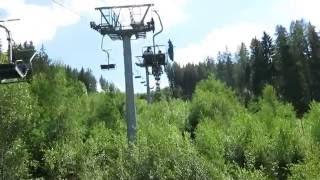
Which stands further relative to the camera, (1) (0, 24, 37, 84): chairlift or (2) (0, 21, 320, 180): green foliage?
(2) (0, 21, 320, 180): green foliage

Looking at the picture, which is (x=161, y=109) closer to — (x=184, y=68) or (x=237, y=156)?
(x=237, y=156)

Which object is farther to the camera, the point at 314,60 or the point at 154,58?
the point at 314,60

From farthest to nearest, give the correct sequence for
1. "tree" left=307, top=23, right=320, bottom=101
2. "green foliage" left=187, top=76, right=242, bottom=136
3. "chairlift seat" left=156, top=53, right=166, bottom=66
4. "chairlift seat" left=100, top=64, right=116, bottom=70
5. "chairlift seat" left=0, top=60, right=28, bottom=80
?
"tree" left=307, top=23, right=320, bottom=101, "green foliage" left=187, top=76, right=242, bottom=136, "chairlift seat" left=156, top=53, right=166, bottom=66, "chairlift seat" left=100, top=64, right=116, bottom=70, "chairlift seat" left=0, top=60, right=28, bottom=80

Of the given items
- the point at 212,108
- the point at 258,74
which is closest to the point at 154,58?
the point at 212,108

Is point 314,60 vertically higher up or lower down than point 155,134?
higher up

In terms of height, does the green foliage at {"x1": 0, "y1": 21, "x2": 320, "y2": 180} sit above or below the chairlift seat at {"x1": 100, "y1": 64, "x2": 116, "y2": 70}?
below

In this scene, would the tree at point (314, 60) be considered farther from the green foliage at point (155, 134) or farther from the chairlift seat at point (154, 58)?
the chairlift seat at point (154, 58)

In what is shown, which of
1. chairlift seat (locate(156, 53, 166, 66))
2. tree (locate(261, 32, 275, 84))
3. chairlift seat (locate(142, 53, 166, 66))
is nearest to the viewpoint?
chairlift seat (locate(156, 53, 166, 66))

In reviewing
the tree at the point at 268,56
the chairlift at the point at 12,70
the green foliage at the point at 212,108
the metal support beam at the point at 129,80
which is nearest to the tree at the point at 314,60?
the tree at the point at 268,56

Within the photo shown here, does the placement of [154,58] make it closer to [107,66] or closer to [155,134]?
[107,66]

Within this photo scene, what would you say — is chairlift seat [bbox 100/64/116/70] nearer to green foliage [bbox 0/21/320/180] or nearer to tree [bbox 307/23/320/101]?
green foliage [bbox 0/21/320/180]

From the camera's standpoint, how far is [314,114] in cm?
5978

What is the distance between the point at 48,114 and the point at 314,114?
1003 inches

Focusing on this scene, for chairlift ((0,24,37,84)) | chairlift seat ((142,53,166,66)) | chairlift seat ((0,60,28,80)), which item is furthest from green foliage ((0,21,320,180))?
chairlift seat ((0,60,28,80))
